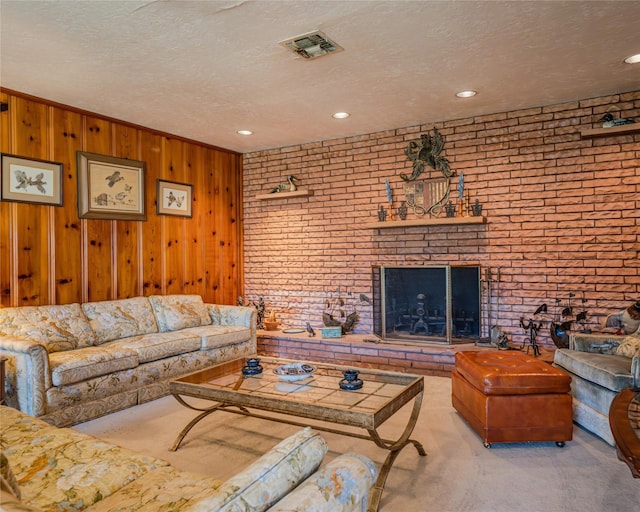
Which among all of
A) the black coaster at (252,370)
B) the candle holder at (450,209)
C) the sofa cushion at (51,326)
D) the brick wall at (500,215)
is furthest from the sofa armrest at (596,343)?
the sofa cushion at (51,326)

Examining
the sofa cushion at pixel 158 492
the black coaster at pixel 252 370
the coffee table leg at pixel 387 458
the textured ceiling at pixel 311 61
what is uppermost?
the textured ceiling at pixel 311 61

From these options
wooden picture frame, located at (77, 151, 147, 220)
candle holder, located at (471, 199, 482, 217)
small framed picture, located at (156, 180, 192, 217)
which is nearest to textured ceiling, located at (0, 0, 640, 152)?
wooden picture frame, located at (77, 151, 147, 220)

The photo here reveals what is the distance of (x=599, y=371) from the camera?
2717mm

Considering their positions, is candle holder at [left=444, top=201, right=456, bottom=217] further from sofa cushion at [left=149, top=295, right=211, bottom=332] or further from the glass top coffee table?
sofa cushion at [left=149, top=295, right=211, bottom=332]

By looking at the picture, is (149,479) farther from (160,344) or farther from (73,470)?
(160,344)

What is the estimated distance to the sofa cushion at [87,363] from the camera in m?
2.95

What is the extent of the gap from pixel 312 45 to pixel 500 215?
2562 millimetres

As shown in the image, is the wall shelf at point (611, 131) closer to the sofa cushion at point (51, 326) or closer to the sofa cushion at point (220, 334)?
the sofa cushion at point (220, 334)

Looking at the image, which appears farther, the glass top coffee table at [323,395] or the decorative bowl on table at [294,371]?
the decorative bowl on table at [294,371]

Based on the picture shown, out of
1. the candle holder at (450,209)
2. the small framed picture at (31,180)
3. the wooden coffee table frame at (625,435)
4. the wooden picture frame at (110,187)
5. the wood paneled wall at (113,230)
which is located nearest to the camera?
the wooden coffee table frame at (625,435)

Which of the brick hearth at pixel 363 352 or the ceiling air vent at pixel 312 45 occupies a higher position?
the ceiling air vent at pixel 312 45

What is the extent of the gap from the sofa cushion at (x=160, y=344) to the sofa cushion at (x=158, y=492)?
6.93ft

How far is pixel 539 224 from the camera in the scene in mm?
4184

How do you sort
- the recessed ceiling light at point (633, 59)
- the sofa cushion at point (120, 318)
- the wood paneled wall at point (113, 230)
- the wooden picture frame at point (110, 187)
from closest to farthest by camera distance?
the recessed ceiling light at point (633, 59)
the wood paneled wall at point (113, 230)
the sofa cushion at point (120, 318)
the wooden picture frame at point (110, 187)
